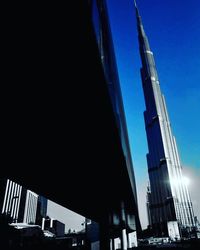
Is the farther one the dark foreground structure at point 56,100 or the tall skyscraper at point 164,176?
the tall skyscraper at point 164,176

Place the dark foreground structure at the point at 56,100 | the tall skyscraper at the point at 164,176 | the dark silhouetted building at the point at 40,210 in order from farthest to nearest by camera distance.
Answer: the tall skyscraper at the point at 164,176, the dark silhouetted building at the point at 40,210, the dark foreground structure at the point at 56,100

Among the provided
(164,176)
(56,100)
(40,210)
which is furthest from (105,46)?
(164,176)

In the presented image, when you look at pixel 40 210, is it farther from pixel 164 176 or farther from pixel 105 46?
pixel 105 46

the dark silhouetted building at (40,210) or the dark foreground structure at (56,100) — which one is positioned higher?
the dark silhouetted building at (40,210)

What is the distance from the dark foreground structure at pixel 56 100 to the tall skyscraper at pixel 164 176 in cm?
15825

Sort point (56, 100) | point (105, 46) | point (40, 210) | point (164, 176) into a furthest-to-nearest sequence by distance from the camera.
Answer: point (164, 176)
point (40, 210)
point (105, 46)
point (56, 100)

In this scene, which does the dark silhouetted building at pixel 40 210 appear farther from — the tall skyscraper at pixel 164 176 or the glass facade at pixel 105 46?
the glass facade at pixel 105 46

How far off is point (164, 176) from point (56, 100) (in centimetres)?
18070

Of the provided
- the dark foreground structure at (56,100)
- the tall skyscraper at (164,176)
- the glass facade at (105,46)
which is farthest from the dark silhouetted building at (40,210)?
the dark foreground structure at (56,100)

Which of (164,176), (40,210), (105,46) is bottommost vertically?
(40,210)

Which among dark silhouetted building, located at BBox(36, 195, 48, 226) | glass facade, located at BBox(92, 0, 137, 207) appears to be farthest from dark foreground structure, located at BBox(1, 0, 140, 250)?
dark silhouetted building, located at BBox(36, 195, 48, 226)

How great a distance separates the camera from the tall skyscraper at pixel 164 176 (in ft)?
485

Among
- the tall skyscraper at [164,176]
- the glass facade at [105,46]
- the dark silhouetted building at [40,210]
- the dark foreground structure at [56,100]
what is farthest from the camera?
the tall skyscraper at [164,176]

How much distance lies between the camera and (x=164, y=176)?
6560 inches
